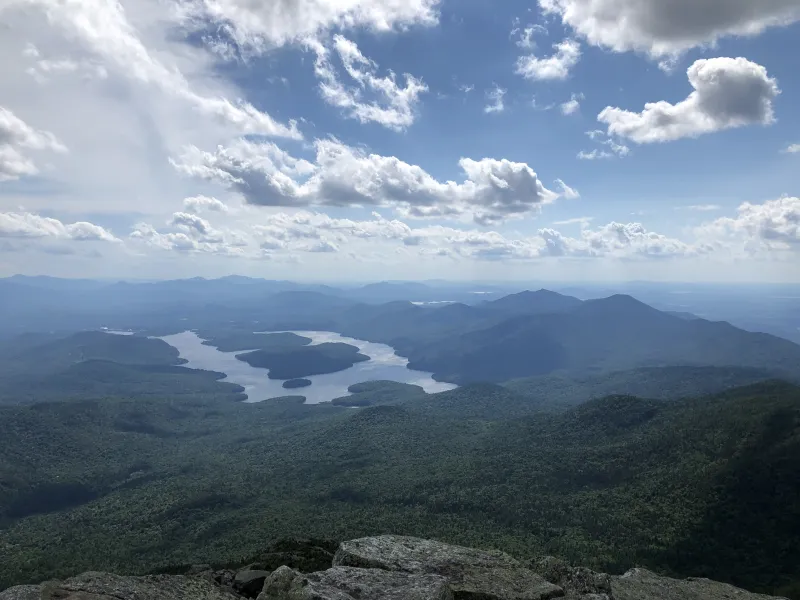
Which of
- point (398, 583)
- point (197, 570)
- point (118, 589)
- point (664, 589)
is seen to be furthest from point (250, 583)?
point (664, 589)

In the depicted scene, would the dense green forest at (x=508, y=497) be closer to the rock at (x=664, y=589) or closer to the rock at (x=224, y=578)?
the rock at (x=224, y=578)

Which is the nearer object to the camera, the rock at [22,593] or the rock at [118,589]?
the rock at [22,593]

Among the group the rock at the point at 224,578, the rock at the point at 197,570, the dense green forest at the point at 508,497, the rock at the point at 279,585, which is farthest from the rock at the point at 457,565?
the dense green forest at the point at 508,497

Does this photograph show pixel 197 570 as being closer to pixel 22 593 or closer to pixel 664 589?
pixel 22 593

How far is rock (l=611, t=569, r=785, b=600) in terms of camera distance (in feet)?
115

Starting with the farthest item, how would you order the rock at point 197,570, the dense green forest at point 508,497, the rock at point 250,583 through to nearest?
the dense green forest at point 508,497
the rock at point 197,570
the rock at point 250,583

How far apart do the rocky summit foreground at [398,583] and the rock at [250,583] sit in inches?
3.0

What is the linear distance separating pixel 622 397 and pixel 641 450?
55.6 meters

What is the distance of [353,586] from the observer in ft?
87.2

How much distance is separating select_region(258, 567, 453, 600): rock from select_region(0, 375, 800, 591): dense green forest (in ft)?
221

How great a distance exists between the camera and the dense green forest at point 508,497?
93.1m

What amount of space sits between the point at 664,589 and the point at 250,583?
3215 cm

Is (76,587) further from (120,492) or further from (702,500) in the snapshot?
(120,492)

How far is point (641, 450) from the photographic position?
137m
